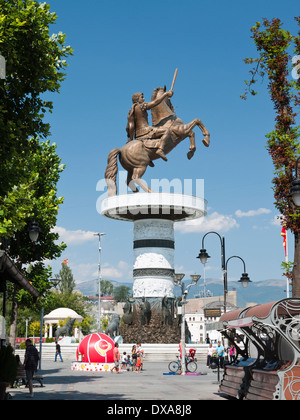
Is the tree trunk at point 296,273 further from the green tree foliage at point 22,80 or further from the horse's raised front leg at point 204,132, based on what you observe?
the horse's raised front leg at point 204,132

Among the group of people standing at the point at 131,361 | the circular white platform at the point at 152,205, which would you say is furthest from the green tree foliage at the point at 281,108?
the circular white platform at the point at 152,205

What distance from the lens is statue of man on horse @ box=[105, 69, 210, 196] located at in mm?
54094

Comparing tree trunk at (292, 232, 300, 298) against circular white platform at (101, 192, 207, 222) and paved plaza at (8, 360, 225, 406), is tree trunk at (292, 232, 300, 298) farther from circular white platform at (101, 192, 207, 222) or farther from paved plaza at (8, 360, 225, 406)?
circular white platform at (101, 192, 207, 222)

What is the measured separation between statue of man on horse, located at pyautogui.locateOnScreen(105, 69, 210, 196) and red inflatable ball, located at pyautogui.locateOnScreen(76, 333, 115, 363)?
69.9 ft

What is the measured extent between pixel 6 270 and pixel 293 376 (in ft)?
24.8

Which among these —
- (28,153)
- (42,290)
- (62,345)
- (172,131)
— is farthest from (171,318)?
(28,153)

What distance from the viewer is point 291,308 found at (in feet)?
46.1

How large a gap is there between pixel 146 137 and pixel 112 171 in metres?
4.51

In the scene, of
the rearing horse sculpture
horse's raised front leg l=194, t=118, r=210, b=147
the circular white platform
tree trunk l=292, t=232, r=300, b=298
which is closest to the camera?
tree trunk l=292, t=232, r=300, b=298

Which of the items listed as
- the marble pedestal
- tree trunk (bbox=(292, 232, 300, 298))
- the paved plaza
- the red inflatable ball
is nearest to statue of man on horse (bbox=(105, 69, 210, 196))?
the marble pedestal

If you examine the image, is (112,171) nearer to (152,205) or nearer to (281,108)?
(152,205)

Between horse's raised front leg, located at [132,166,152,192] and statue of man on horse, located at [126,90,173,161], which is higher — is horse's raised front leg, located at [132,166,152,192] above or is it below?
below
